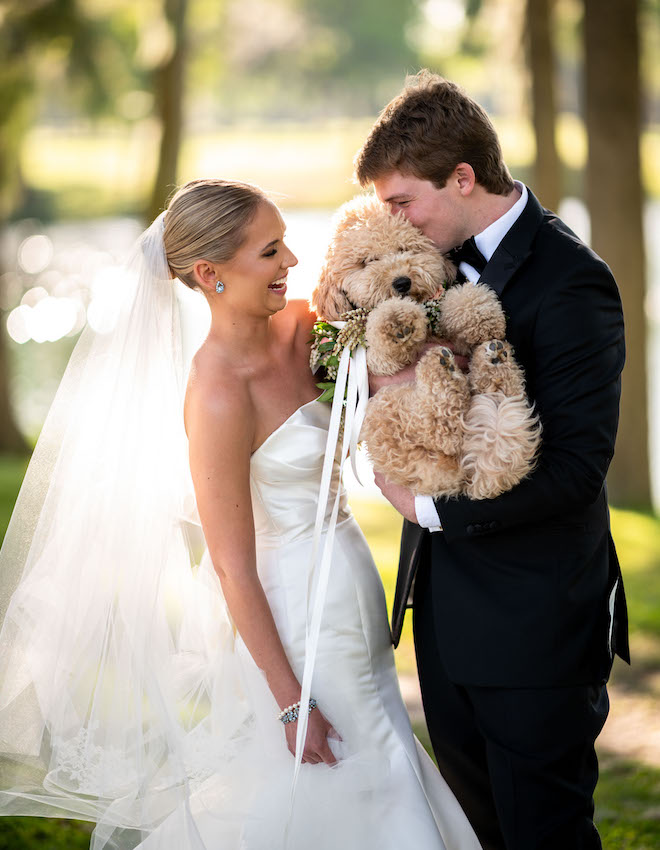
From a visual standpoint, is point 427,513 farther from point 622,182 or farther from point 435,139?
point 622,182

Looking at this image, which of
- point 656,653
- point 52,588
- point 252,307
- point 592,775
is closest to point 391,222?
point 252,307

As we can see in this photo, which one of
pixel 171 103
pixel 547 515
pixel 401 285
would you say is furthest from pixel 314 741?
pixel 171 103

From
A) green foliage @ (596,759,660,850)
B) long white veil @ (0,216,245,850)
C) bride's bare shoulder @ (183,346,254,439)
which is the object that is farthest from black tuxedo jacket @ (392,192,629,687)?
green foliage @ (596,759,660,850)

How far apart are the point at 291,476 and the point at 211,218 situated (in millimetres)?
821

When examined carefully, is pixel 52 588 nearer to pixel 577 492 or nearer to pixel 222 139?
pixel 577 492

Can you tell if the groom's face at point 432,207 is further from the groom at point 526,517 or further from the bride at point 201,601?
the bride at point 201,601

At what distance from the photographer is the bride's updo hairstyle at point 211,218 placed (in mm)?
2766

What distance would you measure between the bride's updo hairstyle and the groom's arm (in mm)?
930

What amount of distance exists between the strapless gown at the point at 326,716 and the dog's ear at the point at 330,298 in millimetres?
343

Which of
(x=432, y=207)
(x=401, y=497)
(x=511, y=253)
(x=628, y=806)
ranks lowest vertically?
(x=628, y=806)

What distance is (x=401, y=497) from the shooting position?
2631 millimetres

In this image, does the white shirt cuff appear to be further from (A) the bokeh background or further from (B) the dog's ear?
(A) the bokeh background

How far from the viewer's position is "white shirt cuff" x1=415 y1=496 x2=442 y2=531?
257 centimetres

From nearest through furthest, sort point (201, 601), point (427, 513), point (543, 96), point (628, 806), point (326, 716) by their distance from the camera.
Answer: point (427, 513) < point (326, 716) < point (201, 601) < point (628, 806) < point (543, 96)
